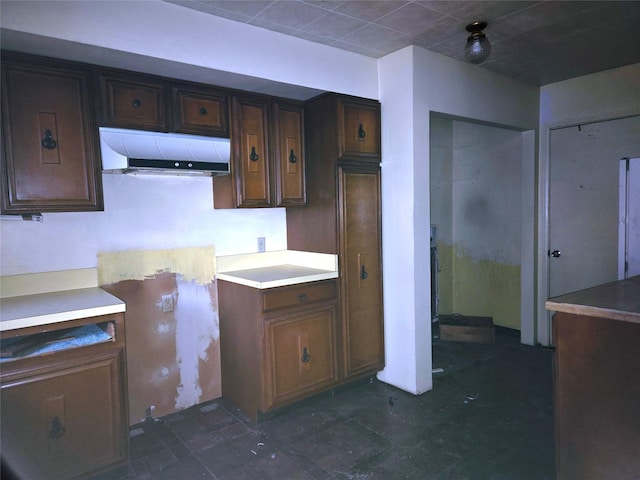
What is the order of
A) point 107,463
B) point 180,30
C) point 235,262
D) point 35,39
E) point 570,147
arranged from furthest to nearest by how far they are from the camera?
point 570,147 → point 235,262 → point 180,30 → point 107,463 → point 35,39

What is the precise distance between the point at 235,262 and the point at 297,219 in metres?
0.57

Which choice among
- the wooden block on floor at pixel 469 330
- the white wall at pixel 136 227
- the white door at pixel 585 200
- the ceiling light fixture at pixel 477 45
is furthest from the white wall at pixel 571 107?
the white wall at pixel 136 227

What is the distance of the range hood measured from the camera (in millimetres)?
2275

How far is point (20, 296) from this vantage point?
7.44ft

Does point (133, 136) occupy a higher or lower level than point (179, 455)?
higher

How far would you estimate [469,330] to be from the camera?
13.4 feet

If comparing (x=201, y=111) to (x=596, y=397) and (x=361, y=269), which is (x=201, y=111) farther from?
(x=596, y=397)

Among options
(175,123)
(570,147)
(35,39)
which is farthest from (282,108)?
(570,147)

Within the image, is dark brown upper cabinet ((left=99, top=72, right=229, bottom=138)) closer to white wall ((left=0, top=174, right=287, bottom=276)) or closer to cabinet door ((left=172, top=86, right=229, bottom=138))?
cabinet door ((left=172, top=86, right=229, bottom=138))

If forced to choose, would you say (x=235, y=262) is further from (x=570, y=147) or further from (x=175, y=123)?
(x=570, y=147)

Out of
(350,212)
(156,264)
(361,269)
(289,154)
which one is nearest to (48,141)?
(156,264)

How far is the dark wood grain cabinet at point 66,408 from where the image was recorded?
1817 mm

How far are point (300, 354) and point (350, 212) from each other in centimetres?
103

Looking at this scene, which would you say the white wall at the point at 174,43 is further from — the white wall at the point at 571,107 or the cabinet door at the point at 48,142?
the white wall at the point at 571,107
